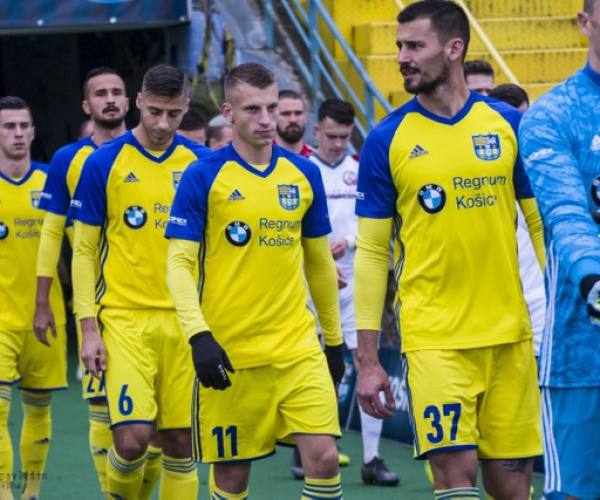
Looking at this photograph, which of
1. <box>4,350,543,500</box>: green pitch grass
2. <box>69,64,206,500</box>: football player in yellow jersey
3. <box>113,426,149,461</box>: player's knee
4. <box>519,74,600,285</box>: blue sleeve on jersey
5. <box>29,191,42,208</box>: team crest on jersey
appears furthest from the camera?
<box>29,191,42,208</box>: team crest on jersey

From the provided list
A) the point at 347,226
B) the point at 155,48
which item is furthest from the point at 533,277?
the point at 155,48

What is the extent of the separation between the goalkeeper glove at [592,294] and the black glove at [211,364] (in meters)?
2.41

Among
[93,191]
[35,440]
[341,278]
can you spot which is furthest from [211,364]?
[341,278]

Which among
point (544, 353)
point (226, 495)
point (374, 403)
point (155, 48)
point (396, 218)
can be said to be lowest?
point (226, 495)

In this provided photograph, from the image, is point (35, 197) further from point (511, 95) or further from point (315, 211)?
point (315, 211)

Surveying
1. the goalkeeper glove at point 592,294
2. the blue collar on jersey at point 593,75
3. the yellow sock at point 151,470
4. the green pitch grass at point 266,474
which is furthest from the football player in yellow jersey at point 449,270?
the green pitch grass at point 266,474

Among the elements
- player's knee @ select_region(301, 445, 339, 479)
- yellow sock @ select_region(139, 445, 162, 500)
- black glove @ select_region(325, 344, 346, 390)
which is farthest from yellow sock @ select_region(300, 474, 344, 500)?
yellow sock @ select_region(139, 445, 162, 500)

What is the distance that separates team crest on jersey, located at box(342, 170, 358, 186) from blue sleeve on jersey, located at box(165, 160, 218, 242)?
12.2ft

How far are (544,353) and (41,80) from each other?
1436cm

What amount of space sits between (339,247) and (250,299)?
342 centimetres

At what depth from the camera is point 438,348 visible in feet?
18.8

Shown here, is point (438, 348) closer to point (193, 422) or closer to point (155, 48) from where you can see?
point (193, 422)

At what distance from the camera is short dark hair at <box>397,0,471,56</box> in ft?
19.1

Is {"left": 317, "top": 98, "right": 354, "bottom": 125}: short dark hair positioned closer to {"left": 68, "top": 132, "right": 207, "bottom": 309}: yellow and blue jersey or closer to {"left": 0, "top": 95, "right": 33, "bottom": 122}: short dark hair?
{"left": 0, "top": 95, "right": 33, "bottom": 122}: short dark hair
